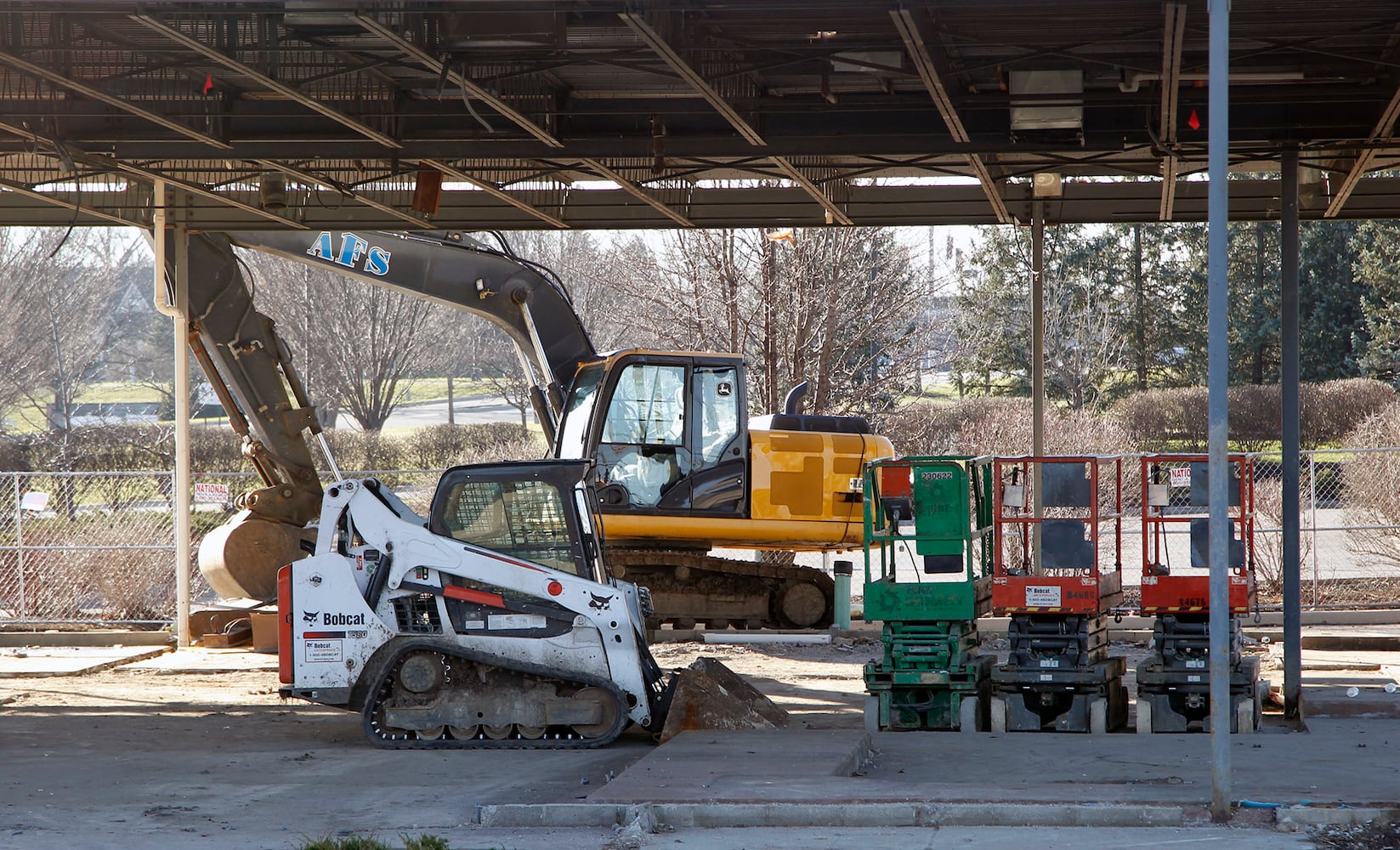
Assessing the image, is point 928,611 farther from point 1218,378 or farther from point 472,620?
point 1218,378

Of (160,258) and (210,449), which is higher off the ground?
(160,258)

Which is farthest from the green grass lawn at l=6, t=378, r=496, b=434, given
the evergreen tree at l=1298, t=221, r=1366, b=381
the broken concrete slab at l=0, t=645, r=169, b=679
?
the broken concrete slab at l=0, t=645, r=169, b=679

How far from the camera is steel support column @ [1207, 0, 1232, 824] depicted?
7.50 m

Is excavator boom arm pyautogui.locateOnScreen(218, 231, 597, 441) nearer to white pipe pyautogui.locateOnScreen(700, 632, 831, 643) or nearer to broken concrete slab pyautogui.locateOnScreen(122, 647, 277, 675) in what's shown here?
white pipe pyautogui.locateOnScreen(700, 632, 831, 643)

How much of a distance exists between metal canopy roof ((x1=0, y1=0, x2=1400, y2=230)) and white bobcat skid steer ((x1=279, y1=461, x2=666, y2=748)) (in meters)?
3.24

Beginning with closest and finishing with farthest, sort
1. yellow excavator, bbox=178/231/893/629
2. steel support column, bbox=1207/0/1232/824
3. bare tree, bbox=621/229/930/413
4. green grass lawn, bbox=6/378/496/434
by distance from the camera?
steel support column, bbox=1207/0/1232/824, yellow excavator, bbox=178/231/893/629, bare tree, bbox=621/229/930/413, green grass lawn, bbox=6/378/496/434

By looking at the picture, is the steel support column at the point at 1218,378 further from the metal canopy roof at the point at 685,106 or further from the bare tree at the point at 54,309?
the bare tree at the point at 54,309

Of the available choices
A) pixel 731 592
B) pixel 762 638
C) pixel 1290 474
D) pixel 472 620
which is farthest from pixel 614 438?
pixel 1290 474

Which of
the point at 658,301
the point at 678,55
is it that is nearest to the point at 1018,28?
the point at 678,55

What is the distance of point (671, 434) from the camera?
1595cm

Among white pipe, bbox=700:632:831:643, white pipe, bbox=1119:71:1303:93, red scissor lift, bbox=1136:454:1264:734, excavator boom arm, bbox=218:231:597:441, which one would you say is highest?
white pipe, bbox=1119:71:1303:93

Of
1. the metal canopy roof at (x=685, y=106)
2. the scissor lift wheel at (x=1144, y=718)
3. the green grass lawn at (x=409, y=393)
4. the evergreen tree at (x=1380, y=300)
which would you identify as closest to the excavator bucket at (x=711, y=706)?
the scissor lift wheel at (x=1144, y=718)

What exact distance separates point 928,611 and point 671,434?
5.17 metres

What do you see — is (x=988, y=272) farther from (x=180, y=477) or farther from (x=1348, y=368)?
(x=180, y=477)
